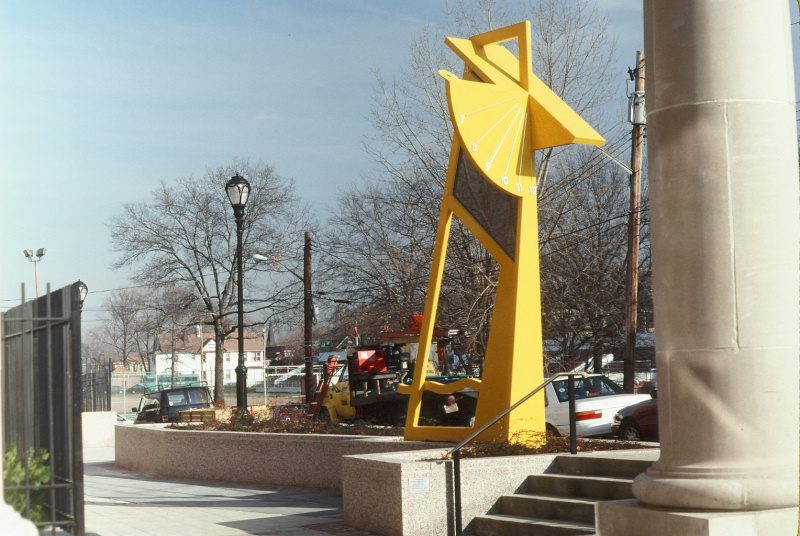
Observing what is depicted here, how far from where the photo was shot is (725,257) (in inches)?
230

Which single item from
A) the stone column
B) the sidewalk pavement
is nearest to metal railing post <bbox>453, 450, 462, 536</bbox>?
the sidewalk pavement

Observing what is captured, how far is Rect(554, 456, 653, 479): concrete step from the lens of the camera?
33.1 ft

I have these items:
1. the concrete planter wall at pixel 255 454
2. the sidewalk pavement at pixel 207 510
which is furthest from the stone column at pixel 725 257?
the concrete planter wall at pixel 255 454

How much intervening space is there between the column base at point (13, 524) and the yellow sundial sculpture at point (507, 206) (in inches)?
320

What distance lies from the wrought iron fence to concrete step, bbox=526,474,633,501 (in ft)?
16.7

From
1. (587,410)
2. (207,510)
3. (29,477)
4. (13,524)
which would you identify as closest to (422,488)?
(29,477)

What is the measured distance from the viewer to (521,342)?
12.5 m

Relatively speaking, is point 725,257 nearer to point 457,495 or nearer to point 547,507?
point 547,507

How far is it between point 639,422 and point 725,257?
42.4 ft

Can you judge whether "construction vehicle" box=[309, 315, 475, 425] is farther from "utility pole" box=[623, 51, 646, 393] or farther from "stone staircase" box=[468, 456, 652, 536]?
"stone staircase" box=[468, 456, 652, 536]

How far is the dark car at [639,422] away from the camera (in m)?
18.1

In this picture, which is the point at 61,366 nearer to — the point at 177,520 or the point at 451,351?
the point at 177,520

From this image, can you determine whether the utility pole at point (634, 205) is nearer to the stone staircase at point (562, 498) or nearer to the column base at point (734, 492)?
the stone staircase at point (562, 498)

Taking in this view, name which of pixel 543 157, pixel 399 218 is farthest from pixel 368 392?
pixel 399 218
